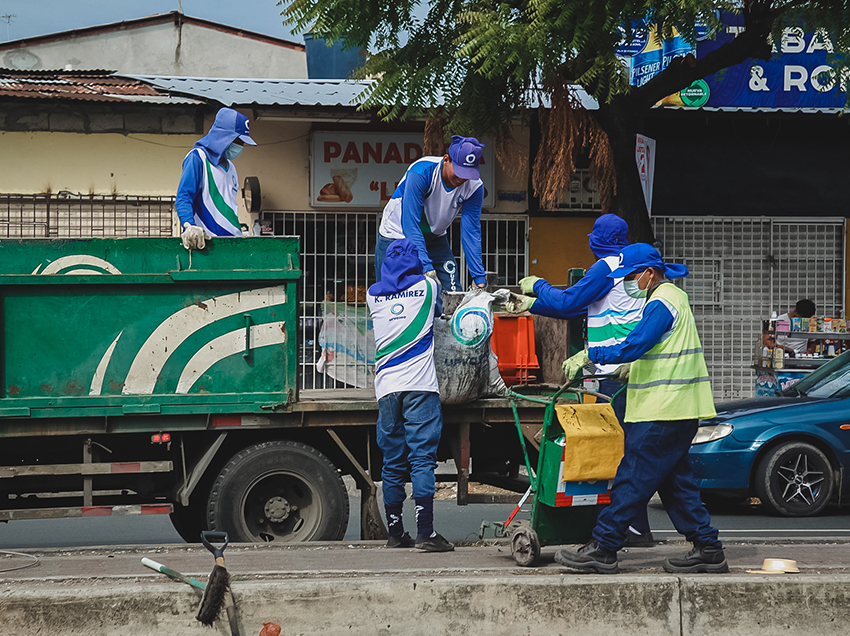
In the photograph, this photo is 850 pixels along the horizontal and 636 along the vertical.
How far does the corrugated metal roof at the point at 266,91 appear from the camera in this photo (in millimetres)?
11891

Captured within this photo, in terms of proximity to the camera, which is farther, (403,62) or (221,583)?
(403,62)

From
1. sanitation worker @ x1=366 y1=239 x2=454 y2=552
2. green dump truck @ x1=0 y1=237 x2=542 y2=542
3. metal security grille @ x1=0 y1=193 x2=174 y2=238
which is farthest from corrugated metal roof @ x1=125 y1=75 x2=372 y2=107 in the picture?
sanitation worker @ x1=366 y1=239 x2=454 y2=552

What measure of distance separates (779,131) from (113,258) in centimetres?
1104

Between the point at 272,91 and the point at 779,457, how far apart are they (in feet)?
26.1

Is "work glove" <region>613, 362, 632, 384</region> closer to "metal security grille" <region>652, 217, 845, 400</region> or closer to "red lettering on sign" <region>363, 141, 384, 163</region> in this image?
"red lettering on sign" <region>363, 141, 384, 163</region>

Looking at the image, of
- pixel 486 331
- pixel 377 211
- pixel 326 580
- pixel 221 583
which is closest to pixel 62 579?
pixel 221 583

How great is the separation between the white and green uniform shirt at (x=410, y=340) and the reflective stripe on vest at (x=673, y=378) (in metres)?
1.29

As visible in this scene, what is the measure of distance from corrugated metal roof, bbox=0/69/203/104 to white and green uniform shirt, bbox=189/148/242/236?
20.5 feet

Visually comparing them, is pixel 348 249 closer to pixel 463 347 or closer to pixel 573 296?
pixel 463 347

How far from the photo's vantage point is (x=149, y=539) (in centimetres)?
774

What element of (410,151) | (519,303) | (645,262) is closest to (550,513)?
(519,303)

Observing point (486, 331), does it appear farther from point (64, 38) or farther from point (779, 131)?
point (64, 38)

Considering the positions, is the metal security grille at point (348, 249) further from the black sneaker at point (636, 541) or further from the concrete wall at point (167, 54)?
the concrete wall at point (167, 54)

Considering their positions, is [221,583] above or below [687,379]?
below
